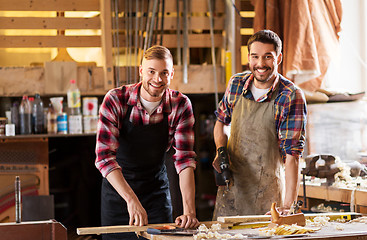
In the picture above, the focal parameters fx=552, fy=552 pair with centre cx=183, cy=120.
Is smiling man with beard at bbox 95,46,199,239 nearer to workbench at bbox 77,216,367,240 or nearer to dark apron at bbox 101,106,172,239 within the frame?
dark apron at bbox 101,106,172,239

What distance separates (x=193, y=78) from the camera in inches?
194

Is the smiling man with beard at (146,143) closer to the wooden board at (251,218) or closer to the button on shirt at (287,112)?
the wooden board at (251,218)

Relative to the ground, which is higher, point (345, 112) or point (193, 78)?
point (193, 78)

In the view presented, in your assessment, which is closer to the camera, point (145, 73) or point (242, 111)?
point (145, 73)

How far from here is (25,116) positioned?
15.4 ft

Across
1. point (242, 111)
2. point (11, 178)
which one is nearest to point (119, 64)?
point (11, 178)

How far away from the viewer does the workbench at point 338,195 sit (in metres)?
3.22

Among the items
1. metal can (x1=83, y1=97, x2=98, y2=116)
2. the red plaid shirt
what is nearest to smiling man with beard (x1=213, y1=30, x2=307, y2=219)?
the red plaid shirt

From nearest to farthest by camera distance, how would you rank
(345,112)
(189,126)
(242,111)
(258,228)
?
→ 1. (258,228)
2. (189,126)
3. (242,111)
4. (345,112)

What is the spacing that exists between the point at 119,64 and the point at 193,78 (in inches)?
26.2

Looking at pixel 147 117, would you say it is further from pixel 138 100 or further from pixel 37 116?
pixel 37 116

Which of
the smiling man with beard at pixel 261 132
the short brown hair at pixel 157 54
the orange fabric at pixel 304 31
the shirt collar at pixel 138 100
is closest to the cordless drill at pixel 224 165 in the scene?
the smiling man with beard at pixel 261 132

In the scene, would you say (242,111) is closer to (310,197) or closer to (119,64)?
(310,197)

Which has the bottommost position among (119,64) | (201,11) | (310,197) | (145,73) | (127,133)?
(310,197)
